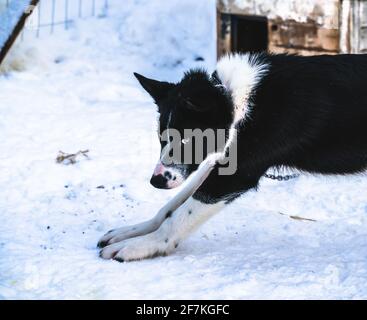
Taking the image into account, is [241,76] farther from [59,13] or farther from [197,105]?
[59,13]

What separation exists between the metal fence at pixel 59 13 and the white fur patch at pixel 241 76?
13.2ft

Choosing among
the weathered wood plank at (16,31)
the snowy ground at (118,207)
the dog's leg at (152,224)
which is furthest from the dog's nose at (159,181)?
the weathered wood plank at (16,31)

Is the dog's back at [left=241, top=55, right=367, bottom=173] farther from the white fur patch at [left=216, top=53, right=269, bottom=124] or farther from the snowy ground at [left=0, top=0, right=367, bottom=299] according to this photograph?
the snowy ground at [left=0, top=0, right=367, bottom=299]

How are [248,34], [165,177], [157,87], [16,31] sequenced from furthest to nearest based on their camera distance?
[248,34], [16,31], [157,87], [165,177]

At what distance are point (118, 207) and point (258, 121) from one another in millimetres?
1196

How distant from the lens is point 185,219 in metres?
3.97

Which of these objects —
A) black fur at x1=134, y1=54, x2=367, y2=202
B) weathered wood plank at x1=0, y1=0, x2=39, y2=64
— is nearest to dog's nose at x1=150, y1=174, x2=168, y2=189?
black fur at x1=134, y1=54, x2=367, y2=202

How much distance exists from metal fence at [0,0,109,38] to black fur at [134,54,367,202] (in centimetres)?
413

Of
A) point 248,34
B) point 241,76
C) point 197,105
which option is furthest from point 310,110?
point 248,34

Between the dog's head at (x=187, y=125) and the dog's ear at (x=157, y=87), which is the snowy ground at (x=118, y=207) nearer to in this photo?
the dog's head at (x=187, y=125)

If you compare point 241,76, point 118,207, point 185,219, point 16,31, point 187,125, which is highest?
point 16,31

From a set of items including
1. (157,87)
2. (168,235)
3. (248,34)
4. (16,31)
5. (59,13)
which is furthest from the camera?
(59,13)
